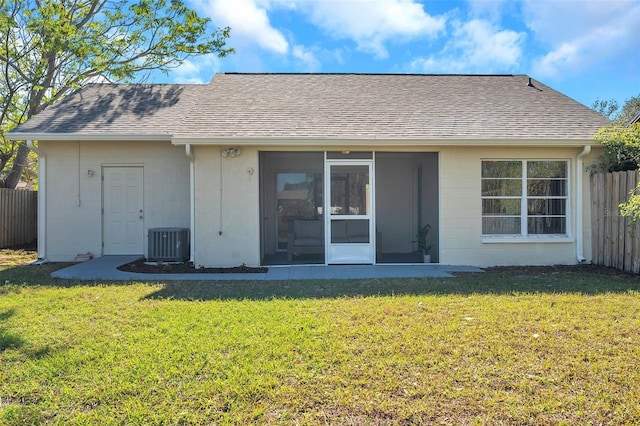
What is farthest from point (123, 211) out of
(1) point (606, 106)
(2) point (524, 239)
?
(1) point (606, 106)

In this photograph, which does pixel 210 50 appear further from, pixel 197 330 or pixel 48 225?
pixel 197 330

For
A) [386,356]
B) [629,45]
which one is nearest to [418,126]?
[386,356]

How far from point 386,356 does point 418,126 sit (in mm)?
6528

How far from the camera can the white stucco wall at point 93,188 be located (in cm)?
1001

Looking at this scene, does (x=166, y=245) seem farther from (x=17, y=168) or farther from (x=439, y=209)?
(x=17, y=168)

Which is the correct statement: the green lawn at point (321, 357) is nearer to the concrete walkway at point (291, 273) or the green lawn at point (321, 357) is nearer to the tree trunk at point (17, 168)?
the concrete walkway at point (291, 273)

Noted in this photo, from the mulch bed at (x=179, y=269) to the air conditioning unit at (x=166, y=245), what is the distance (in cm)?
25

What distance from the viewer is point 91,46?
48.7ft

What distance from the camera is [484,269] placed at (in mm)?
8570

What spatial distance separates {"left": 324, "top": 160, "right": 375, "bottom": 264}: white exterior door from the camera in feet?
29.3

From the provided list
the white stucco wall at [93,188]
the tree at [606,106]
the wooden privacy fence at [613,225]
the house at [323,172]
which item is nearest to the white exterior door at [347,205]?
the house at [323,172]

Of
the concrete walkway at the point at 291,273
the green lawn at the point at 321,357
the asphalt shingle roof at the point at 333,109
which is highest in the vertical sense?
the asphalt shingle roof at the point at 333,109

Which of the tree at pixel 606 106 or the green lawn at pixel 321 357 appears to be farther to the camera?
the tree at pixel 606 106

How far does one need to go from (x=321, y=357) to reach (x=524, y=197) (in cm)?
739
